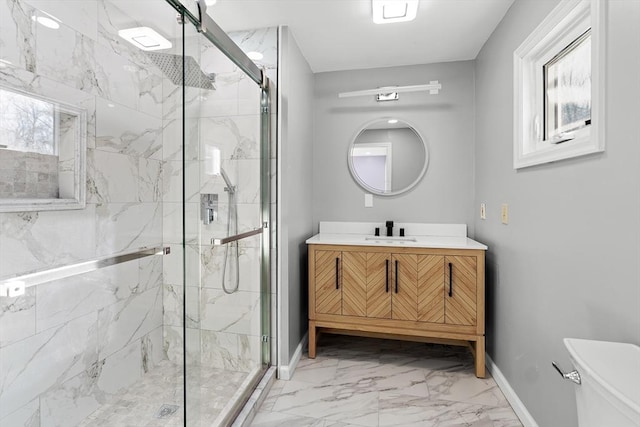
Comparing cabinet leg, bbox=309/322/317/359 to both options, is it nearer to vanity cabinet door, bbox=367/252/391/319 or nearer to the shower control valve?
vanity cabinet door, bbox=367/252/391/319

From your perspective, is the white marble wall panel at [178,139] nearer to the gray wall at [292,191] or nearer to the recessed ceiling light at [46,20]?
the recessed ceiling light at [46,20]

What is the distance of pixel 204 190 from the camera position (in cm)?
153

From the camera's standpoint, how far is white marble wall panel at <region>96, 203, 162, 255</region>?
1545mm

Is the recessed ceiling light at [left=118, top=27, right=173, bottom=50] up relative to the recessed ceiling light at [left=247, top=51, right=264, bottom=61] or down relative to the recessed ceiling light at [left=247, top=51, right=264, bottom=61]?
down

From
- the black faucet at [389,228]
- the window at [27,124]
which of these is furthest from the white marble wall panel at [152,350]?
the black faucet at [389,228]

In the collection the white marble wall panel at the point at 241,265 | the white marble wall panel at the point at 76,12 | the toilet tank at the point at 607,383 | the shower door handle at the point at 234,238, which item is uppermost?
the white marble wall panel at the point at 76,12

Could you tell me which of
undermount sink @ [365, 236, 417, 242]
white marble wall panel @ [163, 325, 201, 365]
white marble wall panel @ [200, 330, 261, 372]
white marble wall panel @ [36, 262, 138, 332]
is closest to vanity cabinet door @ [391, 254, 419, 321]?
undermount sink @ [365, 236, 417, 242]

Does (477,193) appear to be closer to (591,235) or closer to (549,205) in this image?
(549,205)

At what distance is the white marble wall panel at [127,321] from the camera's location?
1607mm

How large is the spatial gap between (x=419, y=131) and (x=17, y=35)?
2554mm

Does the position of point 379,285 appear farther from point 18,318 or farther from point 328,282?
point 18,318

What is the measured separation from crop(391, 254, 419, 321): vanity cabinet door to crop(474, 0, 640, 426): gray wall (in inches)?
21.3

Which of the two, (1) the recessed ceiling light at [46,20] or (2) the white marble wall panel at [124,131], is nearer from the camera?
(1) the recessed ceiling light at [46,20]

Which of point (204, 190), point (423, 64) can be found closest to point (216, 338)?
point (204, 190)
